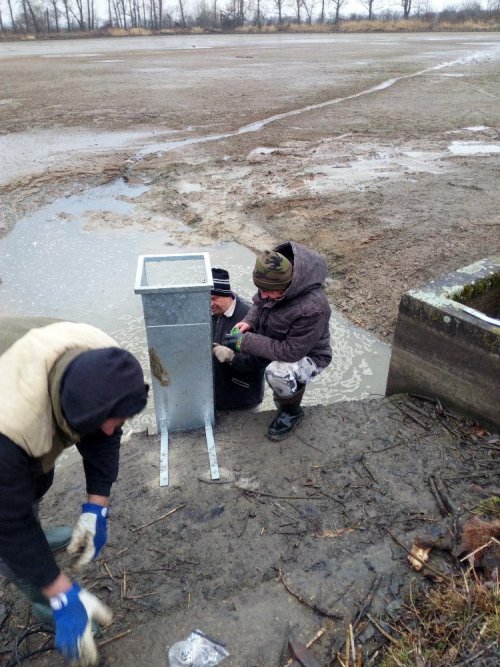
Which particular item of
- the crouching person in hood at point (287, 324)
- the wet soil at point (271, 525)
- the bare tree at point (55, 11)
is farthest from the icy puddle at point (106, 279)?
the bare tree at point (55, 11)

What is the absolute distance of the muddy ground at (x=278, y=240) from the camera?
2.70 meters

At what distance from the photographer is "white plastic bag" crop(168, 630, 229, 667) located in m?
2.39

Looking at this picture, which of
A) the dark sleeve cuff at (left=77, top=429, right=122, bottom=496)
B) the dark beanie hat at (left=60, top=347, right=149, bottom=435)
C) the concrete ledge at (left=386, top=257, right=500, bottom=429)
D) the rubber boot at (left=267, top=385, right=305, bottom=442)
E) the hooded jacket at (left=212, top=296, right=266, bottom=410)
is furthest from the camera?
the hooded jacket at (left=212, top=296, right=266, bottom=410)

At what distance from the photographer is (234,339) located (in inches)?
144

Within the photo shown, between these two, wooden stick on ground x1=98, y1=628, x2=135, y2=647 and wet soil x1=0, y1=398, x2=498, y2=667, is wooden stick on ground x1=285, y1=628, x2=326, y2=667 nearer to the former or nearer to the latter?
wet soil x1=0, y1=398, x2=498, y2=667

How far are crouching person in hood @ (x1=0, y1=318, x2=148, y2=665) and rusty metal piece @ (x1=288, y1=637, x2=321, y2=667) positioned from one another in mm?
957

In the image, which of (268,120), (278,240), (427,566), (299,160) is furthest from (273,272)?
(268,120)

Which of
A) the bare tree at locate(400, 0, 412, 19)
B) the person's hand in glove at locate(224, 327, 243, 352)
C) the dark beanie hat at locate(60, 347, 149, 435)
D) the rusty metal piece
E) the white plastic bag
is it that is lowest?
the white plastic bag

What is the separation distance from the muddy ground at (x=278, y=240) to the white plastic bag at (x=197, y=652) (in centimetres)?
5

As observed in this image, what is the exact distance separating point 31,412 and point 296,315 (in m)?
1.96

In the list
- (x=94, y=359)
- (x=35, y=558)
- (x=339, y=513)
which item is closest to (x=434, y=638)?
(x=339, y=513)

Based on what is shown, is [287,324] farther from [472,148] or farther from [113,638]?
[472,148]

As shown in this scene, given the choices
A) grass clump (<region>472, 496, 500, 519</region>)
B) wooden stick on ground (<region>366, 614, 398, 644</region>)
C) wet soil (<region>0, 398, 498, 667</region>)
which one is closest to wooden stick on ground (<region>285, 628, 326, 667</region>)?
wet soil (<region>0, 398, 498, 667</region>)

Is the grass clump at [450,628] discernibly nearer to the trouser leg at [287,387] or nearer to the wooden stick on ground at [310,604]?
the wooden stick on ground at [310,604]
